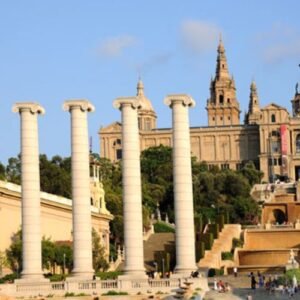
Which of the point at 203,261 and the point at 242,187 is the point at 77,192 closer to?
the point at 203,261

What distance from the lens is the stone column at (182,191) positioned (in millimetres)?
69062

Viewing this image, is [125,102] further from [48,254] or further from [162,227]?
[162,227]

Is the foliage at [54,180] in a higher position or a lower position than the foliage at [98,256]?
higher

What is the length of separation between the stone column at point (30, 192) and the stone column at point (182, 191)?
7.58m

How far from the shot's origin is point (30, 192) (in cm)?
6981

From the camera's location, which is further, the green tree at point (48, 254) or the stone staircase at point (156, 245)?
the stone staircase at point (156, 245)

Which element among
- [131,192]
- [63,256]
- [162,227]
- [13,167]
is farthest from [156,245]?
[131,192]

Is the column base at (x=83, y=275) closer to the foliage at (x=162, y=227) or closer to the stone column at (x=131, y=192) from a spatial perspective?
the stone column at (x=131, y=192)

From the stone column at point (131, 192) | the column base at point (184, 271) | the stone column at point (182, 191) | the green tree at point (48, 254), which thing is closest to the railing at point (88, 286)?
the stone column at point (131, 192)

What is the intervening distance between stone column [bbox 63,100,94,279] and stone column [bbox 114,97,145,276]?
2.07 m

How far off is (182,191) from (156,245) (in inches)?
1827

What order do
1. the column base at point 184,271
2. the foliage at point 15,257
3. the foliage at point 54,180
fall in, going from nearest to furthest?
the column base at point 184,271
the foliage at point 15,257
the foliage at point 54,180

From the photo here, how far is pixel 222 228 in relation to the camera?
380 feet

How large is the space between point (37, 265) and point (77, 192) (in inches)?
180
